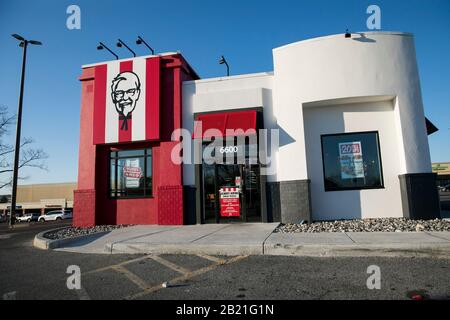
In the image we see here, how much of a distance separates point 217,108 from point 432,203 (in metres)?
7.64

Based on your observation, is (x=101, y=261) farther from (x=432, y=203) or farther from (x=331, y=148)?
(x=432, y=203)

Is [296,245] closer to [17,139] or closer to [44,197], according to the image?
[17,139]

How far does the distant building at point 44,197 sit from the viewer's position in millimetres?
71188

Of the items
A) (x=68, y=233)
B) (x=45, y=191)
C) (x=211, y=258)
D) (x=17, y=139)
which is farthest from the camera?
(x=45, y=191)

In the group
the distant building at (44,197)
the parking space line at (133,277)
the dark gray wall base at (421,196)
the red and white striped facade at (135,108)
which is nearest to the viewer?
the parking space line at (133,277)

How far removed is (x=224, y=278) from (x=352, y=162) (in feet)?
24.7

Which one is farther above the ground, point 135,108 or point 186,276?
point 135,108

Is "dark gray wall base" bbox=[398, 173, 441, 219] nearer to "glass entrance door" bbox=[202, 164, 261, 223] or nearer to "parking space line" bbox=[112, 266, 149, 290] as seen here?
"glass entrance door" bbox=[202, 164, 261, 223]

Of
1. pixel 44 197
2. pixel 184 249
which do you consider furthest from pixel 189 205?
pixel 44 197

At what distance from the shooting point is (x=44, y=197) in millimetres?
76125

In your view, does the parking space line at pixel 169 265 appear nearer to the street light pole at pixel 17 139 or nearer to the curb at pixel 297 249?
the curb at pixel 297 249

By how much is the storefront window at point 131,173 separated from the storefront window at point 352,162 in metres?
6.67

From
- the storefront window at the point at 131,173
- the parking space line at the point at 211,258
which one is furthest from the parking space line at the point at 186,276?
the storefront window at the point at 131,173

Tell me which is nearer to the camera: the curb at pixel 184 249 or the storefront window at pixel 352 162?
the curb at pixel 184 249
